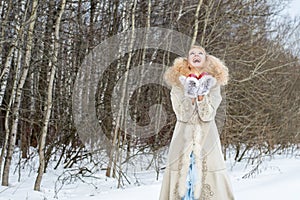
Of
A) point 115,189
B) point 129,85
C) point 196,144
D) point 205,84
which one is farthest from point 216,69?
point 129,85

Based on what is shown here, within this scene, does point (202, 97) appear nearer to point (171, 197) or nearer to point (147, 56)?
point (171, 197)

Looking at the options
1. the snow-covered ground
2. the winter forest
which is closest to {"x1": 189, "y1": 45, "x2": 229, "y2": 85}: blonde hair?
the snow-covered ground

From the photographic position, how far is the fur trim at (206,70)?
3494mm

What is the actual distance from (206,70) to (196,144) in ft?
2.03

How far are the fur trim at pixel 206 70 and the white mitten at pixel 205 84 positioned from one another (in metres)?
0.09

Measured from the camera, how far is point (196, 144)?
3.51m

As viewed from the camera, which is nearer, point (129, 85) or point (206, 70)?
point (206, 70)

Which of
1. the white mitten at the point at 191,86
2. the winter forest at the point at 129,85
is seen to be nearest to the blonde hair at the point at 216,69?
the white mitten at the point at 191,86

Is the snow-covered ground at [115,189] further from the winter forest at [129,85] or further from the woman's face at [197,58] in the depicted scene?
the woman's face at [197,58]

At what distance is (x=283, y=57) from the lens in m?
12.7

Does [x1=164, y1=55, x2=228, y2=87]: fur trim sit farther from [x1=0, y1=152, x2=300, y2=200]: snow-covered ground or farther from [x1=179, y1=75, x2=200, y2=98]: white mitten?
[x1=0, y1=152, x2=300, y2=200]: snow-covered ground

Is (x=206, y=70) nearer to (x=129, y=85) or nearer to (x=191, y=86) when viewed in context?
(x=191, y=86)

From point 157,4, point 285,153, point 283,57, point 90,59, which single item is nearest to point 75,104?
point 90,59

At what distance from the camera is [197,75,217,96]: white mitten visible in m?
3.37
